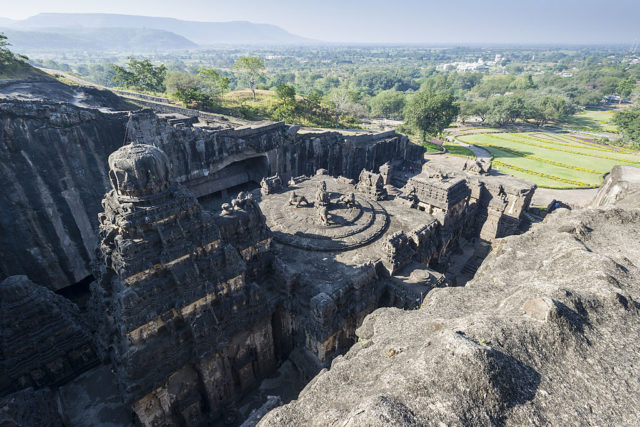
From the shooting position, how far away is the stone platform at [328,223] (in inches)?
961

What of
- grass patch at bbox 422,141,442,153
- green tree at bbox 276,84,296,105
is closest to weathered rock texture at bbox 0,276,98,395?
green tree at bbox 276,84,296,105

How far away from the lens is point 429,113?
232 ft

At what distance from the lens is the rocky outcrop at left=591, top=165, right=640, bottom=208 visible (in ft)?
89.0

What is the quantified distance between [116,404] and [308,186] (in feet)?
81.3

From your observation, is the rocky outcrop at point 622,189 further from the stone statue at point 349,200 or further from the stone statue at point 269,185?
the stone statue at point 269,185

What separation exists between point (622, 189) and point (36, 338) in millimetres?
Result: 48335

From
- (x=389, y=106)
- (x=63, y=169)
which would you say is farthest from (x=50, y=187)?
(x=389, y=106)

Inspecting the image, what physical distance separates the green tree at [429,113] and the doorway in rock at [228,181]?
150ft

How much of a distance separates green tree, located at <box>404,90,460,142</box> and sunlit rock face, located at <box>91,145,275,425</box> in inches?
2490

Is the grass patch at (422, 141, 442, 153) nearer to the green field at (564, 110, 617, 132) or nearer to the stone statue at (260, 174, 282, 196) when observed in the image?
the stone statue at (260, 174, 282, 196)

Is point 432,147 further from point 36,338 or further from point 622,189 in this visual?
point 36,338

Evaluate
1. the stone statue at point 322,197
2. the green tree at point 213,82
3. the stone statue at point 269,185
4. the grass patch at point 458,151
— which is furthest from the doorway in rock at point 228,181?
the grass patch at point 458,151

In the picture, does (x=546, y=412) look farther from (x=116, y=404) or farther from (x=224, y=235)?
(x=116, y=404)

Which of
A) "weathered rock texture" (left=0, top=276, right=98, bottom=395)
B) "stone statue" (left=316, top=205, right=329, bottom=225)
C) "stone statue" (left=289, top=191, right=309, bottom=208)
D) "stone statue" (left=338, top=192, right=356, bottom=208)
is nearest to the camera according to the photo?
"weathered rock texture" (left=0, top=276, right=98, bottom=395)
